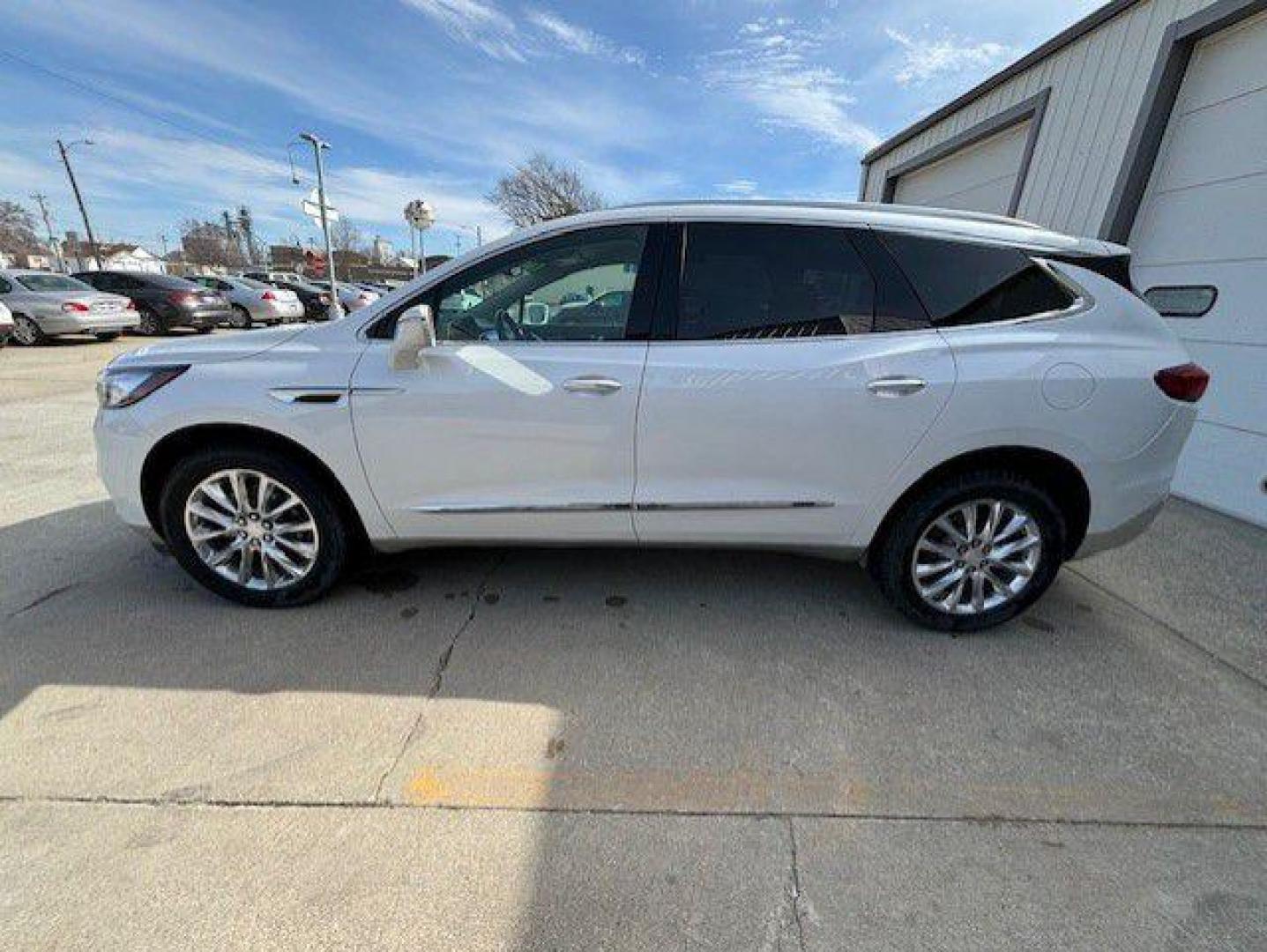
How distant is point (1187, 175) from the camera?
447cm

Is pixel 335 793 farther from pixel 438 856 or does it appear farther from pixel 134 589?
pixel 134 589

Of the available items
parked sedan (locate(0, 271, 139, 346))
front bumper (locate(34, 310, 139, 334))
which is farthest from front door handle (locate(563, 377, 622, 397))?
front bumper (locate(34, 310, 139, 334))

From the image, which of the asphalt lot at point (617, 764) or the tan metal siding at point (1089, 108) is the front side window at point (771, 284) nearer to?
the asphalt lot at point (617, 764)

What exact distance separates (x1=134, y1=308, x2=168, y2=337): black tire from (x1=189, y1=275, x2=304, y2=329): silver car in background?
6.82 feet

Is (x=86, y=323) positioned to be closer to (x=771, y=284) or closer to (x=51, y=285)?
(x=51, y=285)

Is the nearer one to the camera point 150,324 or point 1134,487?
point 1134,487

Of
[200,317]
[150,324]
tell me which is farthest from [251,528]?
[150,324]

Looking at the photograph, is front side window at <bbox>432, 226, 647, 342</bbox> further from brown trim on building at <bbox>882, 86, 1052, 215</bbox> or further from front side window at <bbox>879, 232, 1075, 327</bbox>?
brown trim on building at <bbox>882, 86, 1052, 215</bbox>

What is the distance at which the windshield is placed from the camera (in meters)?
11.6

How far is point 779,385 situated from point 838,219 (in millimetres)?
799

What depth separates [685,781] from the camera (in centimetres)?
194

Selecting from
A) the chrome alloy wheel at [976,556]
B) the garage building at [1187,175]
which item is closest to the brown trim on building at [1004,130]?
the garage building at [1187,175]

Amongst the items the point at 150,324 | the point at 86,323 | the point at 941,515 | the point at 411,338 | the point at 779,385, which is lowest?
the point at 150,324

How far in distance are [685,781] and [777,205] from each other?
232cm
